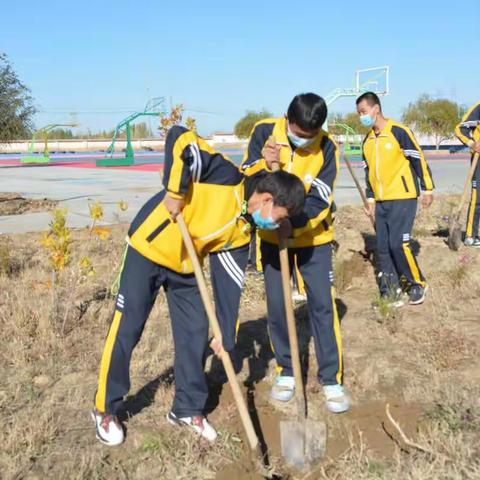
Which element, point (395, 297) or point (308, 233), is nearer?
point (308, 233)

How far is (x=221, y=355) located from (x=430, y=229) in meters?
6.08

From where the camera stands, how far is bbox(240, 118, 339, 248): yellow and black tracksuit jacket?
318 centimetres

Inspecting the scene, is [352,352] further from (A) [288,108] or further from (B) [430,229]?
(B) [430,229]

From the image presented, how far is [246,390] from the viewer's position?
368cm

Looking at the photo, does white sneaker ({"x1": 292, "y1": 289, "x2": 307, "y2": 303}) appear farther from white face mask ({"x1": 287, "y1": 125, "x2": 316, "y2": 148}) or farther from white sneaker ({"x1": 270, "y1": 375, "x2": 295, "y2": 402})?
white face mask ({"x1": 287, "y1": 125, "x2": 316, "y2": 148})

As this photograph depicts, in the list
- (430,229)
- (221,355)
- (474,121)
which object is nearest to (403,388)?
(221,355)

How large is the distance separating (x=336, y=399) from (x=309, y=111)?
1616mm

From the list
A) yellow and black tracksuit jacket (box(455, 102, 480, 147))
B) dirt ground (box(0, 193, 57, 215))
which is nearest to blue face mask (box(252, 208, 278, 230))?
yellow and black tracksuit jacket (box(455, 102, 480, 147))

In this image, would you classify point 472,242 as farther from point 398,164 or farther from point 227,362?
point 227,362

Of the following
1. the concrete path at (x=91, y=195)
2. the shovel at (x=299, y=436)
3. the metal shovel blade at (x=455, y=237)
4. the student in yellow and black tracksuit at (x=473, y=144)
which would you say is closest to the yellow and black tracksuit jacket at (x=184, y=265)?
the shovel at (x=299, y=436)

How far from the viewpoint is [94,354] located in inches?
158

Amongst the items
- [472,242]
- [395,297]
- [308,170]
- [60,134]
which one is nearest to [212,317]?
[308,170]

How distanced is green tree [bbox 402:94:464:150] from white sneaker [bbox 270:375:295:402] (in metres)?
47.6

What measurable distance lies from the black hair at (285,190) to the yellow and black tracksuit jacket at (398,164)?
8.34 ft
